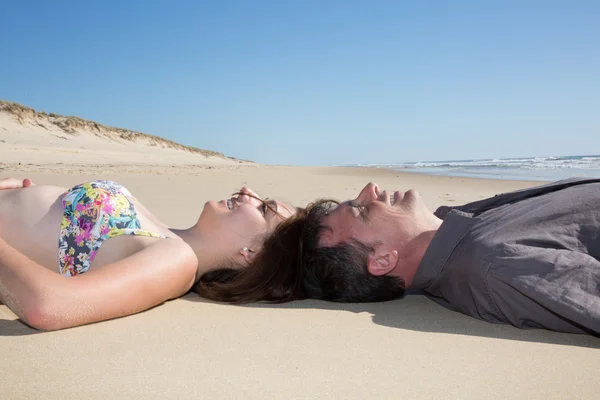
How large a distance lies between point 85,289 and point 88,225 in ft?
2.13

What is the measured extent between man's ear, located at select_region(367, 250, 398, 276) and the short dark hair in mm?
26

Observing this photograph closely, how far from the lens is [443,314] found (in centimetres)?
222

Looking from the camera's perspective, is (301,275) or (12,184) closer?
(301,275)

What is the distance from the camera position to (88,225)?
7.77 feet

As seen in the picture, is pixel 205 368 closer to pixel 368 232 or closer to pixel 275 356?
pixel 275 356

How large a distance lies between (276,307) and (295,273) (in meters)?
0.25

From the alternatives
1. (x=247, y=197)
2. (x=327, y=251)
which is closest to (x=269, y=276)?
(x=327, y=251)

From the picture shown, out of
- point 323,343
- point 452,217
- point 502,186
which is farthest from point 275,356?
point 502,186

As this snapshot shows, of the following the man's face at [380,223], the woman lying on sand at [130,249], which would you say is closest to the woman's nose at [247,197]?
the woman lying on sand at [130,249]

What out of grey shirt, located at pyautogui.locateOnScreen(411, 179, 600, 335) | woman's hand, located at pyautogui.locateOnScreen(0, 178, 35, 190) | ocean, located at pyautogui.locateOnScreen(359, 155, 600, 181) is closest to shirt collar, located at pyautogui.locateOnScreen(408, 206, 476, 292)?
grey shirt, located at pyautogui.locateOnScreen(411, 179, 600, 335)

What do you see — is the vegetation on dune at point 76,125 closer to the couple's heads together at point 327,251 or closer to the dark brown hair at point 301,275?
the couple's heads together at point 327,251

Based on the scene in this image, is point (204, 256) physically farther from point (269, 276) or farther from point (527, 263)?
point (527, 263)

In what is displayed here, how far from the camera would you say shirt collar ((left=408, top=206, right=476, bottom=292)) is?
7.40 ft

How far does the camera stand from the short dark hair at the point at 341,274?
244 cm
